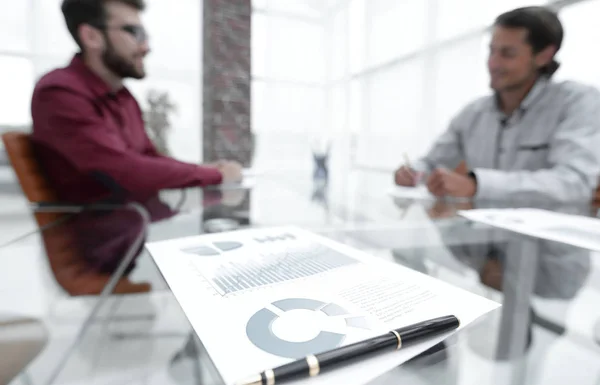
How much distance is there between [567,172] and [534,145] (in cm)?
24

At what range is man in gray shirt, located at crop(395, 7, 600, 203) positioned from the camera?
888mm

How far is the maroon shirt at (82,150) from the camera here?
96 centimetres

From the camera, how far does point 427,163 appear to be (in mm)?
1521

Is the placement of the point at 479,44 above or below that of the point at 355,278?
above

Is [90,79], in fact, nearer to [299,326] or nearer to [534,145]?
[299,326]

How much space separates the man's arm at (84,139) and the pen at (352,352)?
989mm

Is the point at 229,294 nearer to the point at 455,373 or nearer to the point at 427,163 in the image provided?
the point at 455,373

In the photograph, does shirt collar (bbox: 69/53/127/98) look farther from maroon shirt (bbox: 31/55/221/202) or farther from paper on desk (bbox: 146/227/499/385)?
paper on desk (bbox: 146/227/499/385)

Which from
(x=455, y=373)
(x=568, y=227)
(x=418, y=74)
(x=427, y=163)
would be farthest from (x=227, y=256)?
(x=418, y=74)

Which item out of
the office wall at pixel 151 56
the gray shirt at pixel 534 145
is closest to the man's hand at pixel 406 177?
the gray shirt at pixel 534 145

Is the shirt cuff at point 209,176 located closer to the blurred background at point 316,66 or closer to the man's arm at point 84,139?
the man's arm at point 84,139

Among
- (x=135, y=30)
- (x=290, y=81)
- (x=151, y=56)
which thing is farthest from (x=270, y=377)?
(x=290, y=81)

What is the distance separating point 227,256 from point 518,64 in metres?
1.38

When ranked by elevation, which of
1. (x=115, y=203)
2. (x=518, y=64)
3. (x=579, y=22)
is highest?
(x=579, y=22)
